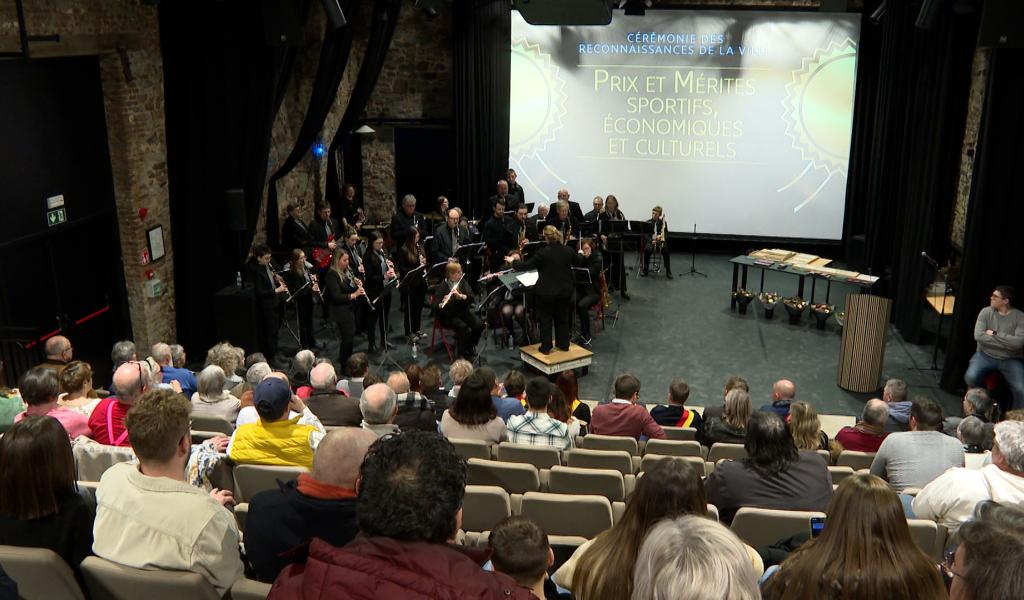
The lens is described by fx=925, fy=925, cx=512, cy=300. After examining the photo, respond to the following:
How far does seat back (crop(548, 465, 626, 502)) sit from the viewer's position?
479cm

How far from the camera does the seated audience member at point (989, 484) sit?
4.16 meters

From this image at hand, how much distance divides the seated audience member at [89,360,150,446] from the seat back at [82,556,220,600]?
196 centimetres

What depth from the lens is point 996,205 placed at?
8211 mm

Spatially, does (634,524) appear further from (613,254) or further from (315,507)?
(613,254)

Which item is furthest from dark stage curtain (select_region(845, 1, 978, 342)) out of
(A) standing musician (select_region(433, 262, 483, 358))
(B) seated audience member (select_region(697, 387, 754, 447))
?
(B) seated audience member (select_region(697, 387, 754, 447))

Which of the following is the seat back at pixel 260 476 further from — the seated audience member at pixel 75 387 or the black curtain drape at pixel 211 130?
the black curtain drape at pixel 211 130

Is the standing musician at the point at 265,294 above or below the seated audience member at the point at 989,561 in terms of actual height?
below

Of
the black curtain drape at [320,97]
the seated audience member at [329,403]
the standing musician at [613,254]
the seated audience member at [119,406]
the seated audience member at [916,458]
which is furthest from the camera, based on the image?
the standing musician at [613,254]

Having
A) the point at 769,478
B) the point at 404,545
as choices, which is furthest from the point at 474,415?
the point at 404,545

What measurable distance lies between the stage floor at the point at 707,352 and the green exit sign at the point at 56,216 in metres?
2.79

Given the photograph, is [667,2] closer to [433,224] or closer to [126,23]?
[433,224]

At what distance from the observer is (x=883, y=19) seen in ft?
38.5

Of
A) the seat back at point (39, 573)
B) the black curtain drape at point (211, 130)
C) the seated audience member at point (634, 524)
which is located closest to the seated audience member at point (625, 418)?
the seated audience member at point (634, 524)

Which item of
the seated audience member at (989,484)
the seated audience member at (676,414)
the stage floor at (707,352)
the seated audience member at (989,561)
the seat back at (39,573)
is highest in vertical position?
the seated audience member at (989,561)
